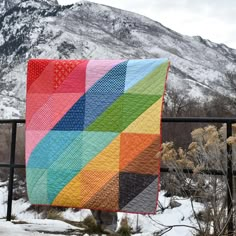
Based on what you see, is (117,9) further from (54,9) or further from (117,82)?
(117,82)

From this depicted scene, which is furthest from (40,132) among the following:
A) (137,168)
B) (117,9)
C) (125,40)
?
(117,9)

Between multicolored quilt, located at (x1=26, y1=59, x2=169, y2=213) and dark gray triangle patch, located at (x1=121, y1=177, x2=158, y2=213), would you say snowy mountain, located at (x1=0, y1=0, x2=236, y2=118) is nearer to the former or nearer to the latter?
multicolored quilt, located at (x1=26, y1=59, x2=169, y2=213)

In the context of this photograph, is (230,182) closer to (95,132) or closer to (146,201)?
(146,201)

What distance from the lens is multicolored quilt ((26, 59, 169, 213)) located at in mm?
2861

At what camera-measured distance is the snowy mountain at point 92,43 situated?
284 feet

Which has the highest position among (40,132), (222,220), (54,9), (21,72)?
(54,9)

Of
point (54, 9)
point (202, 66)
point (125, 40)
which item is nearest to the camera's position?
point (202, 66)

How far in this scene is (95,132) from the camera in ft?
9.86

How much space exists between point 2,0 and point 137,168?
12930cm

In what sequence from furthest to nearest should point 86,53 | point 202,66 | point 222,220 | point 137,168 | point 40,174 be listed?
point 202,66 < point 86,53 < point 40,174 < point 137,168 < point 222,220

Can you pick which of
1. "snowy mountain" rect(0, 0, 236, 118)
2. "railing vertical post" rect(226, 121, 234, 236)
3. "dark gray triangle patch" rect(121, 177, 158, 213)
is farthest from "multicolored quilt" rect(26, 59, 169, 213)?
"snowy mountain" rect(0, 0, 236, 118)

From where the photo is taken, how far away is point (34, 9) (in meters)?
116

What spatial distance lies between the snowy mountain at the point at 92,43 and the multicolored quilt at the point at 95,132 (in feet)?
228

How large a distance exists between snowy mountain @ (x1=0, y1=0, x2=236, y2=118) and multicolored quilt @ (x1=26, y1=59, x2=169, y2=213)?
228 feet
